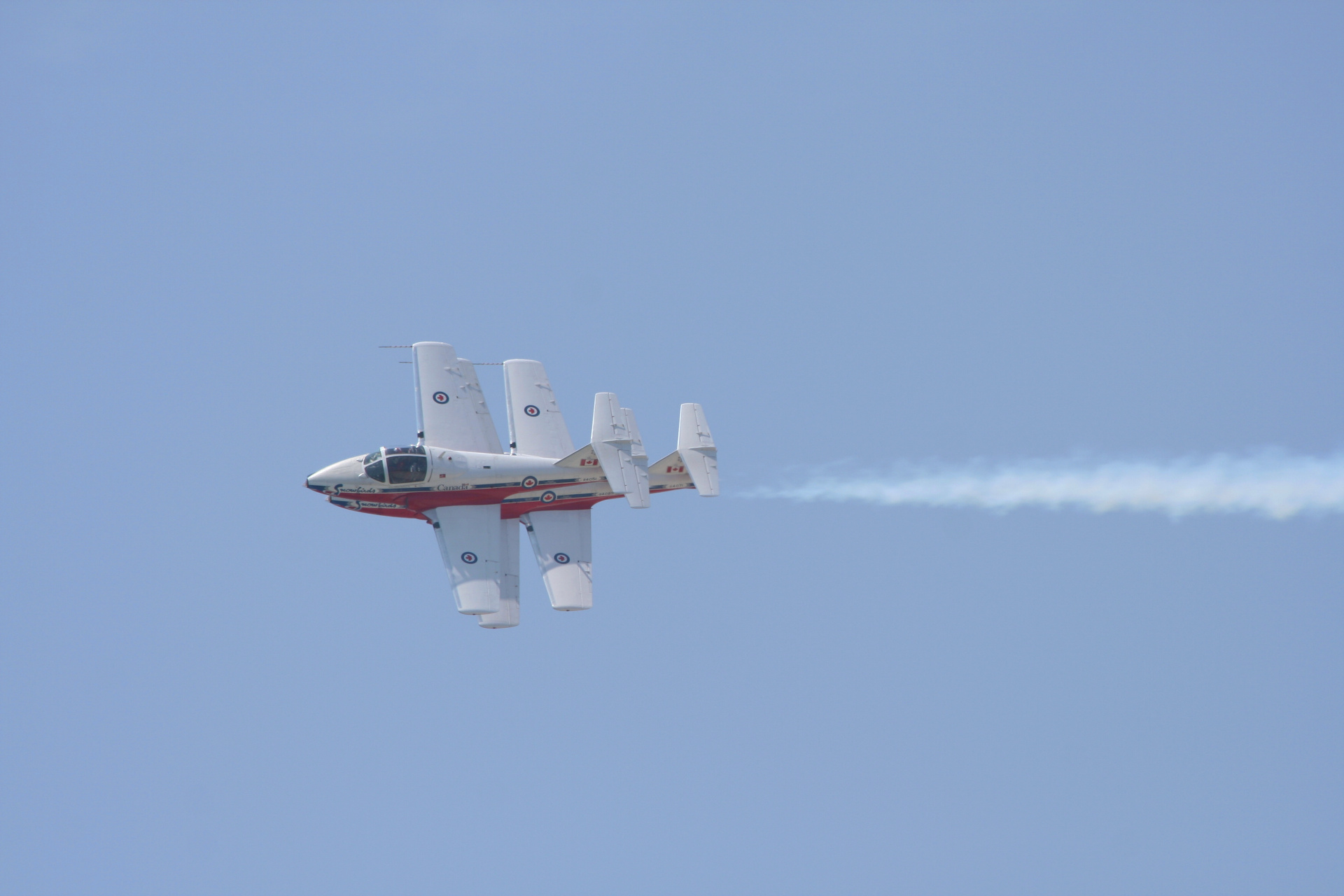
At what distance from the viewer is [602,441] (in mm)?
72375

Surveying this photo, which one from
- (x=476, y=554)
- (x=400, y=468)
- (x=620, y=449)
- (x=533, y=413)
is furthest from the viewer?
(x=533, y=413)

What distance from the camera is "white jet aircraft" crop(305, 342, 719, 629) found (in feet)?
235

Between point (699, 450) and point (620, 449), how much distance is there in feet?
12.0

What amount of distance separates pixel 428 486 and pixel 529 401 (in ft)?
19.9

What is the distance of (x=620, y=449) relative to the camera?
2854 inches

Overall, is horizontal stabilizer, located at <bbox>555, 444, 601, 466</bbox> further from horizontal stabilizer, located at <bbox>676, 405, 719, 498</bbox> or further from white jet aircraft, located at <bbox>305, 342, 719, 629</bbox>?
horizontal stabilizer, located at <bbox>676, 405, 719, 498</bbox>

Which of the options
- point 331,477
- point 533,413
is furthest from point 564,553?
point 331,477

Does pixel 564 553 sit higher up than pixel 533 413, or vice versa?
pixel 533 413

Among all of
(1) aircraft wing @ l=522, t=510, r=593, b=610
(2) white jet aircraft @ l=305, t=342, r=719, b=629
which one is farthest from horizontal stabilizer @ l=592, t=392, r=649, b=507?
(1) aircraft wing @ l=522, t=510, r=593, b=610

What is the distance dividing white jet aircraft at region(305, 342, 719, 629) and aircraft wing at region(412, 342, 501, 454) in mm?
39

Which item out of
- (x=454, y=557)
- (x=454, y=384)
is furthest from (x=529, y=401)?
(x=454, y=557)

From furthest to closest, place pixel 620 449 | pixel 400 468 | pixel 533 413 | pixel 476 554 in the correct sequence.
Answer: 1. pixel 533 413
2. pixel 620 449
3. pixel 400 468
4. pixel 476 554

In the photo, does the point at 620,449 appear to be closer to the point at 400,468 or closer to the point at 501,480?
the point at 501,480

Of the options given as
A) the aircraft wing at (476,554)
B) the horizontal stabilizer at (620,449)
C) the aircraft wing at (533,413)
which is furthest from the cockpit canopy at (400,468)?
the horizontal stabilizer at (620,449)
